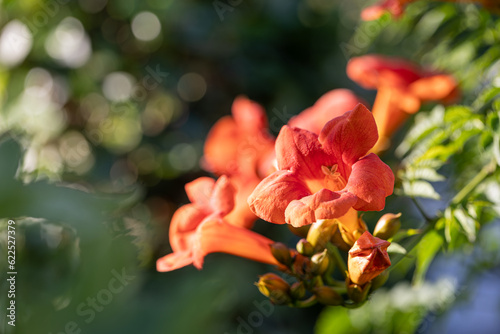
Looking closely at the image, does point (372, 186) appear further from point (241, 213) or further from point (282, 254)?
point (241, 213)

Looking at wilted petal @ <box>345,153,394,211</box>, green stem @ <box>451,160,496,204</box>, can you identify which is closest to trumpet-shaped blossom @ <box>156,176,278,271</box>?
wilted petal @ <box>345,153,394,211</box>

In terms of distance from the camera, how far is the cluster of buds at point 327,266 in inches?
47.6

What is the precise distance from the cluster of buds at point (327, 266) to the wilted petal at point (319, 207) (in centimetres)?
15

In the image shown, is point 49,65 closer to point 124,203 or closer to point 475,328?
point 124,203

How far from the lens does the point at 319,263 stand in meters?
1.38

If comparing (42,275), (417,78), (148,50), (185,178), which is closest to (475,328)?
(185,178)

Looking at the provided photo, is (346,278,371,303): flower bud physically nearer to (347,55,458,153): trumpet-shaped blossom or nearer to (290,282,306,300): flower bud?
(290,282,306,300): flower bud

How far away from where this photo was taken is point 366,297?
1336mm

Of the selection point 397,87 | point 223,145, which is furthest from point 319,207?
point 223,145

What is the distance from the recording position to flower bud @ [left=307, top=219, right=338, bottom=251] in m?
1.37

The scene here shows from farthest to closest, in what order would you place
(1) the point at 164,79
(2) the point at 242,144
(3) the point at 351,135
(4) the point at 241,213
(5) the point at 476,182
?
(1) the point at 164,79 → (2) the point at 242,144 → (4) the point at 241,213 → (5) the point at 476,182 → (3) the point at 351,135

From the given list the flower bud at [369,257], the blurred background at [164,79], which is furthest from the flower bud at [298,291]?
the blurred background at [164,79]

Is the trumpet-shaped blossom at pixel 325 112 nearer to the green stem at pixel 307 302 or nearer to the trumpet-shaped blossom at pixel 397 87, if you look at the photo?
the trumpet-shaped blossom at pixel 397 87

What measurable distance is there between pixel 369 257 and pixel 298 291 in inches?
13.3
